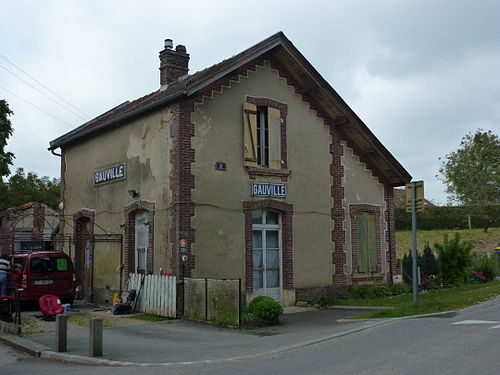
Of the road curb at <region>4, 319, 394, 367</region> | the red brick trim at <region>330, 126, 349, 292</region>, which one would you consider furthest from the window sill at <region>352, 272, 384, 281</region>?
the road curb at <region>4, 319, 394, 367</region>

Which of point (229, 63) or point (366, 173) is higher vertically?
point (229, 63)

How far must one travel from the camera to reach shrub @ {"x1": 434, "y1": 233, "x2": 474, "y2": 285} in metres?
19.3

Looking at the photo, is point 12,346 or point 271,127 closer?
point 12,346

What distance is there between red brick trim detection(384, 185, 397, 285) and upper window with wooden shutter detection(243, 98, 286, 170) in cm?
492

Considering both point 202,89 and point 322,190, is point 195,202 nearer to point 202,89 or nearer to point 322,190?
point 202,89

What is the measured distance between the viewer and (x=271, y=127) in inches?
614

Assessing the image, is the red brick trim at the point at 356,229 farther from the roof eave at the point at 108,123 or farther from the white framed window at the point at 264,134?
the roof eave at the point at 108,123

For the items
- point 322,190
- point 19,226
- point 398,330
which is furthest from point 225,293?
point 19,226

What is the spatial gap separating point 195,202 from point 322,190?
15.5ft

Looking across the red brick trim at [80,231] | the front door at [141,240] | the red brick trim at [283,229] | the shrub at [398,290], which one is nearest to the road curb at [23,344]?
the front door at [141,240]

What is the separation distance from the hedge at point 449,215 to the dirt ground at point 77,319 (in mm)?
30069

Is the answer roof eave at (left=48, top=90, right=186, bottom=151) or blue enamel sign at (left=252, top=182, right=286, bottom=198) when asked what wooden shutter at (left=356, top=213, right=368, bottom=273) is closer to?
blue enamel sign at (left=252, top=182, right=286, bottom=198)

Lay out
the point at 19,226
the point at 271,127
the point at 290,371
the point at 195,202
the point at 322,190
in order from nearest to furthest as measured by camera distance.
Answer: the point at 290,371
the point at 195,202
the point at 271,127
the point at 322,190
the point at 19,226

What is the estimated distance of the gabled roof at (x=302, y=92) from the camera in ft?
46.2
